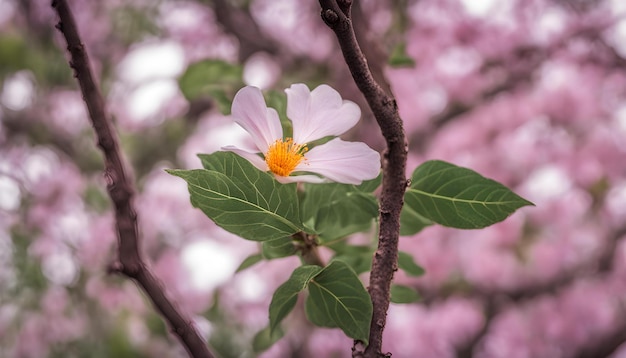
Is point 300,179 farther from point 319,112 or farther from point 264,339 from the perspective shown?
point 264,339

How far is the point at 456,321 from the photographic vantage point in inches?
97.6

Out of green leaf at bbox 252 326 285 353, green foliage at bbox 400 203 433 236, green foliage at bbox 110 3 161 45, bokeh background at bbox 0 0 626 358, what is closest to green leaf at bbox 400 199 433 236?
green foliage at bbox 400 203 433 236

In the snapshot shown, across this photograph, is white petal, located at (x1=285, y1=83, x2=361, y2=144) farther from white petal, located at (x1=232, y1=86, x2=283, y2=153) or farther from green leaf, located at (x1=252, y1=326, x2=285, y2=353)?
green leaf, located at (x1=252, y1=326, x2=285, y2=353)

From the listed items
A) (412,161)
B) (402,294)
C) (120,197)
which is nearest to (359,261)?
(402,294)

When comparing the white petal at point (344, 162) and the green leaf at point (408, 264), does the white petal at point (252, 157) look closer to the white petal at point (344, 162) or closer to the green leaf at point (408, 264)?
the white petal at point (344, 162)

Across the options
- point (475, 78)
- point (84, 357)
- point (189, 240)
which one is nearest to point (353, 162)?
point (84, 357)

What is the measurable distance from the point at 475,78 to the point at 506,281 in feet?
2.72

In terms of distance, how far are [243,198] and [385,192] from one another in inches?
2.5

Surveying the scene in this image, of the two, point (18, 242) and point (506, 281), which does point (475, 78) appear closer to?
point (506, 281)

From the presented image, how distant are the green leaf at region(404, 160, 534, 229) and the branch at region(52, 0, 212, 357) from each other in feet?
0.43

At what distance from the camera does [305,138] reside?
0.29 m

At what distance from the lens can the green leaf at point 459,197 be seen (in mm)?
277

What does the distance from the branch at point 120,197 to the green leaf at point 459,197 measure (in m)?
0.13

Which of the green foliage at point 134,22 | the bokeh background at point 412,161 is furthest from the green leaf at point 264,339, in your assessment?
the green foliage at point 134,22
